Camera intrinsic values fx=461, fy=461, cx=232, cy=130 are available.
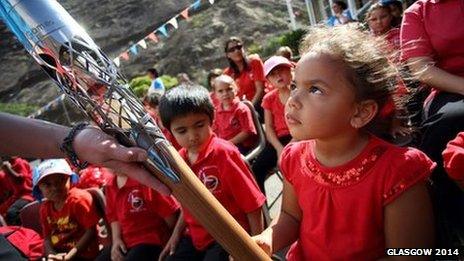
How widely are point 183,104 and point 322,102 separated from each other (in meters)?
1.08

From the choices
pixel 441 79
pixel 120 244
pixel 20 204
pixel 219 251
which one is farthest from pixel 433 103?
pixel 20 204

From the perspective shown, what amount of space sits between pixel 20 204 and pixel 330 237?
385 cm

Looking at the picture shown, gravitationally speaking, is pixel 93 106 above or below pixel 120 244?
above

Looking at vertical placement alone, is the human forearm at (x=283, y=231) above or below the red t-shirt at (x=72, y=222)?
above

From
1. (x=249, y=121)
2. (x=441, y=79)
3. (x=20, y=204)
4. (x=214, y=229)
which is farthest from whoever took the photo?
(x=20, y=204)

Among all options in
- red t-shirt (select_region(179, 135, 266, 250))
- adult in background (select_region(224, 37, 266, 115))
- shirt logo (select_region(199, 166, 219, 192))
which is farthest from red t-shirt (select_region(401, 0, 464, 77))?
adult in background (select_region(224, 37, 266, 115))

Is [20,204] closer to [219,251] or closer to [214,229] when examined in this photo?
[219,251]

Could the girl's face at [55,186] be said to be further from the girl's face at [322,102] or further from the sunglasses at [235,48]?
the sunglasses at [235,48]

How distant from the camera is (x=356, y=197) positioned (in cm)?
153

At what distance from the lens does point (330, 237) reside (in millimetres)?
1589

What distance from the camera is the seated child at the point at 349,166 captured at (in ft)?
4.84

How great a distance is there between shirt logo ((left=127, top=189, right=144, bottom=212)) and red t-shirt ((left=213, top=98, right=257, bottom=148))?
1203 millimetres

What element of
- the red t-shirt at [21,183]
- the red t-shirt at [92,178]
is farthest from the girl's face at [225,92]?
the red t-shirt at [21,183]

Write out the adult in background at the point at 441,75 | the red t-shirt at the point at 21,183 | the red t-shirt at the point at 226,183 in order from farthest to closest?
the red t-shirt at the point at 21,183
the red t-shirt at the point at 226,183
the adult in background at the point at 441,75
